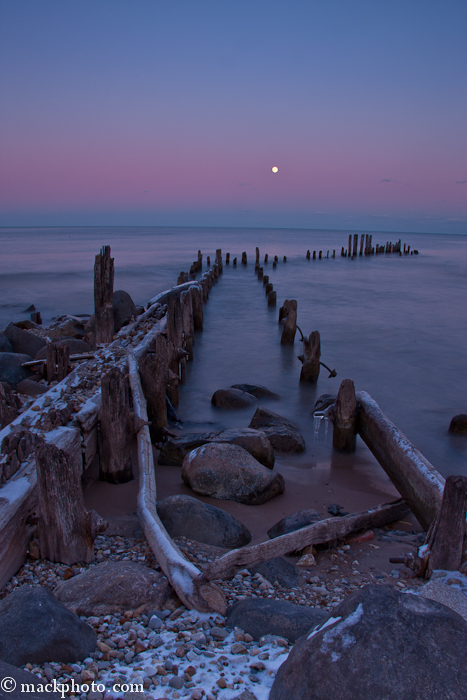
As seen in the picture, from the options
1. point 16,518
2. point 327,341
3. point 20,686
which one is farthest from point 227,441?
point 327,341

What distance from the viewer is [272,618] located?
2.59 metres

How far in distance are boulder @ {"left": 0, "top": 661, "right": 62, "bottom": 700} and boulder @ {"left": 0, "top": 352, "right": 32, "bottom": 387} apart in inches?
261

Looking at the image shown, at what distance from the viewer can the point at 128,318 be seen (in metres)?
11.9

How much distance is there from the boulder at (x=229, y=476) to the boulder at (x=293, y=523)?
0.57 metres

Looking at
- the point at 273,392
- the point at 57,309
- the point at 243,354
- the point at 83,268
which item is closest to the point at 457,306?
the point at 243,354

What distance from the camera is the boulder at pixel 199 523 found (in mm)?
3816

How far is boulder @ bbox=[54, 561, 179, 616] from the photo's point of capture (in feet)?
8.77

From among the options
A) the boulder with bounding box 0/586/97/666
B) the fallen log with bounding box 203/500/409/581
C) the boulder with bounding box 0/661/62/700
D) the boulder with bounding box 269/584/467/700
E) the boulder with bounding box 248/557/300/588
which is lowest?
the boulder with bounding box 248/557/300/588

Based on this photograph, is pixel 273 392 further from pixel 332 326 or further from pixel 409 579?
pixel 332 326

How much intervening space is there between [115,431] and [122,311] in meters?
7.93

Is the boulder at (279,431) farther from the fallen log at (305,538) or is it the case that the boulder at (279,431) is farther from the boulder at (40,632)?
the boulder at (40,632)

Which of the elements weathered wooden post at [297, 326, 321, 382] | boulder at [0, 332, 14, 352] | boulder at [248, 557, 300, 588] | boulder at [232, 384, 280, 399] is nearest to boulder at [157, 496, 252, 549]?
boulder at [248, 557, 300, 588]

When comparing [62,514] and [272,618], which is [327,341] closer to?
[62,514]

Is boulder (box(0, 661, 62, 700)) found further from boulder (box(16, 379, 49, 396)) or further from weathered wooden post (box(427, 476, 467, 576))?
boulder (box(16, 379, 49, 396))
